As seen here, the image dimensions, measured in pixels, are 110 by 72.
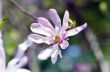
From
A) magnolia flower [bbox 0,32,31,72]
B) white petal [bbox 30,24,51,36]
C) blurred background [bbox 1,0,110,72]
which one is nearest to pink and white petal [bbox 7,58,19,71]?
magnolia flower [bbox 0,32,31,72]

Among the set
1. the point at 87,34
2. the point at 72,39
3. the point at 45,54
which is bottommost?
the point at 45,54

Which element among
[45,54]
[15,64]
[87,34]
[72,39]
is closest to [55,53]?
[45,54]

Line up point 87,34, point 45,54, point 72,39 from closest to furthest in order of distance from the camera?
1. point 45,54
2. point 87,34
3. point 72,39

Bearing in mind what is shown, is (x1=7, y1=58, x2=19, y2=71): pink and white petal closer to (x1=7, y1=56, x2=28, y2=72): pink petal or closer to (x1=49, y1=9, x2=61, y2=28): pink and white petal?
(x1=7, y1=56, x2=28, y2=72): pink petal

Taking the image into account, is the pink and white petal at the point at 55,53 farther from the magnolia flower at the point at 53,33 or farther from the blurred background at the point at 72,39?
the blurred background at the point at 72,39

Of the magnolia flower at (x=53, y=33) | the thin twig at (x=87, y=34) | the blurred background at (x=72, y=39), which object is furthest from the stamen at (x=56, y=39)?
the thin twig at (x=87, y=34)

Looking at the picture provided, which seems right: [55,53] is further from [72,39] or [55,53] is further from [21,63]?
[72,39]

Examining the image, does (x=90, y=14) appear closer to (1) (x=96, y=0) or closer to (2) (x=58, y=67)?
(2) (x=58, y=67)
